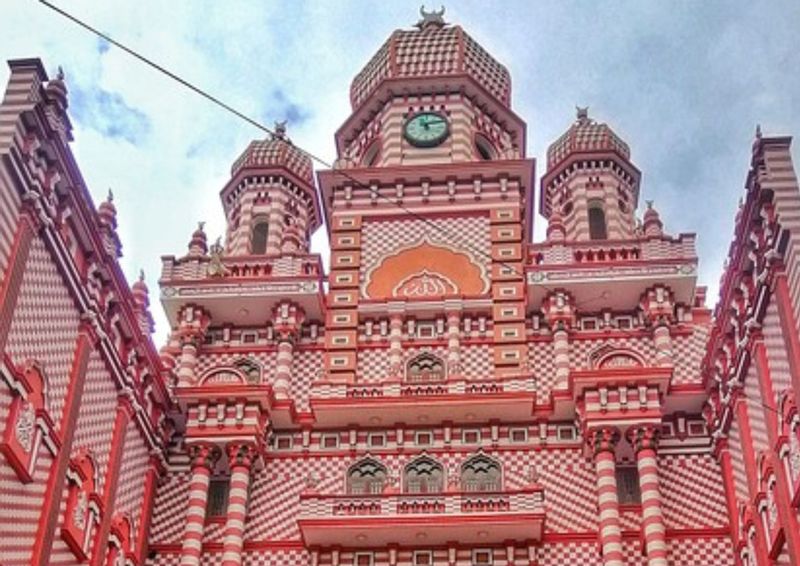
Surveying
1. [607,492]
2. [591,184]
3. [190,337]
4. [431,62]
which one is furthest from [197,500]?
[431,62]

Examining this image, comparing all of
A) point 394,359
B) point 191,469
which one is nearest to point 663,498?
point 394,359

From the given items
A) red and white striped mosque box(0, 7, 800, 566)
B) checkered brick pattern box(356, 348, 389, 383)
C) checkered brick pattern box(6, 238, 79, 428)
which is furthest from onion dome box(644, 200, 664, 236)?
checkered brick pattern box(6, 238, 79, 428)

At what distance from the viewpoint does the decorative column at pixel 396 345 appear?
26.3 m

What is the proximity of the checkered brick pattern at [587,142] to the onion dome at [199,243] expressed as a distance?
31.5ft

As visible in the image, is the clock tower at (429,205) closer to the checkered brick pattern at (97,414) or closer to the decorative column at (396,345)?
the decorative column at (396,345)

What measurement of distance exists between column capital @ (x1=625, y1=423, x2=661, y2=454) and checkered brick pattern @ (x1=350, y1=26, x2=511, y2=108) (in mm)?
12190

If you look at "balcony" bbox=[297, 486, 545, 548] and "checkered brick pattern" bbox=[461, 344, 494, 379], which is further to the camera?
"checkered brick pattern" bbox=[461, 344, 494, 379]

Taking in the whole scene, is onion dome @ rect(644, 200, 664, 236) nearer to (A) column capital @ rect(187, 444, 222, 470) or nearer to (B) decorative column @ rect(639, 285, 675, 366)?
(B) decorative column @ rect(639, 285, 675, 366)

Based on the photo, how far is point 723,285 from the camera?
22156mm

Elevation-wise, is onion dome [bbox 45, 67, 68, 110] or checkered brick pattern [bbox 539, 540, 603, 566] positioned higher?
onion dome [bbox 45, 67, 68, 110]

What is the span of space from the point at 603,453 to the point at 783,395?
532 centimetres

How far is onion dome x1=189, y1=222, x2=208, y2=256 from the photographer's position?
96.2 feet

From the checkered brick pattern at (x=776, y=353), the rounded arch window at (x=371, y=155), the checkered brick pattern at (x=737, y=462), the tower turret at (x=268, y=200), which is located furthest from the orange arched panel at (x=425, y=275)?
the checkered brick pattern at (x=776, y=353)

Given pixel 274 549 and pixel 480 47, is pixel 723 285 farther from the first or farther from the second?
pixel 480 47
